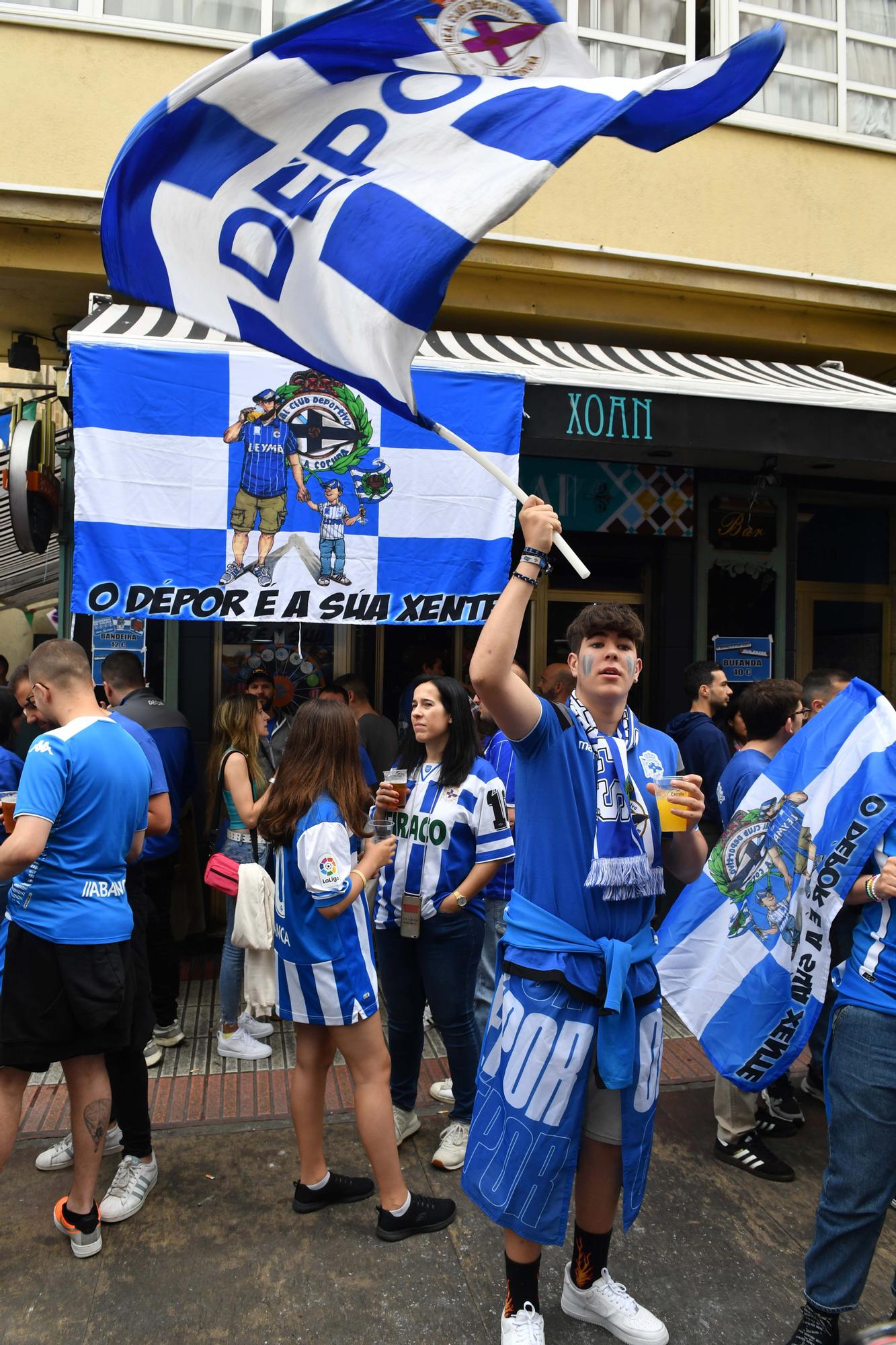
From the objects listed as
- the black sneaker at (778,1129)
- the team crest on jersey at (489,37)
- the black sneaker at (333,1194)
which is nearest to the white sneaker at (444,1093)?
the black sneaker at (333,1194)

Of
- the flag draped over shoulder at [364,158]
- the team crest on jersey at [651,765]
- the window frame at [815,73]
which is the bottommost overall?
the team crest on jersey at [651,765]

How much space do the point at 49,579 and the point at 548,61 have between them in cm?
1302

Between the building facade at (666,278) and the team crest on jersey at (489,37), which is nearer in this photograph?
the team crest on jersey at (489,37)

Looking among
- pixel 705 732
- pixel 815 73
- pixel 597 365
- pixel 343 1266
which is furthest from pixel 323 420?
pixel 815 73

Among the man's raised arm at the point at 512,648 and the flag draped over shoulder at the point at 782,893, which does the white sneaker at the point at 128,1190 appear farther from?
the man's raised arm at the point at 512,648

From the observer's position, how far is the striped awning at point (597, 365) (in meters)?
5.61

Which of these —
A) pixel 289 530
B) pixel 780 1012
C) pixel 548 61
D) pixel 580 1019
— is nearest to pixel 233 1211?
pixel 580 1019

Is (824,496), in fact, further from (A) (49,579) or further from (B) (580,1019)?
(A) (49,579)

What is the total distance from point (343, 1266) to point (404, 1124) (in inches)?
32.6

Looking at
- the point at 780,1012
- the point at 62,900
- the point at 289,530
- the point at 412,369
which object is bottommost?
the point at 780,1012

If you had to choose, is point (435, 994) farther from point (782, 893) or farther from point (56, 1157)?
point (56, 1157)

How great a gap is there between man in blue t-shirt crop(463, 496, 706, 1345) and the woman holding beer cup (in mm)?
1026

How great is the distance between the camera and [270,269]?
10.1ft

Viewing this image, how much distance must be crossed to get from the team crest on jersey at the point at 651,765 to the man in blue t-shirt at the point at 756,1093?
112 cm
